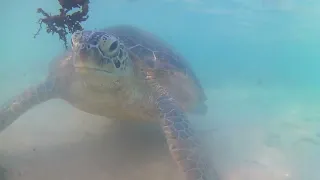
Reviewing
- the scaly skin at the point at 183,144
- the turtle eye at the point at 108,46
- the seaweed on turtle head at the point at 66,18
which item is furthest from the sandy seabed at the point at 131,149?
the seaweed on turtle head at the point at 66,18

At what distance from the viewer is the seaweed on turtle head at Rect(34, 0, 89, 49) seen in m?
4.96

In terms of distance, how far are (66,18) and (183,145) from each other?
2.59 meters

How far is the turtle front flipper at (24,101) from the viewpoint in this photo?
5.51m

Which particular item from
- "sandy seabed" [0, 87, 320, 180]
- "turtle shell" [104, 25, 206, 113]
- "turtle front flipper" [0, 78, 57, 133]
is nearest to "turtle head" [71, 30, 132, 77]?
"turtle shell" [104, 25, 206, 113]

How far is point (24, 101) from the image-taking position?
5.76 meters

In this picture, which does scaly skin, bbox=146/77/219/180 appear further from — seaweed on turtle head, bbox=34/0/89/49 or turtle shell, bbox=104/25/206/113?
seaweed on turtle head, bbox=34/0/89/49

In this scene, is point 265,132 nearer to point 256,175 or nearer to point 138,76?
point 256,175

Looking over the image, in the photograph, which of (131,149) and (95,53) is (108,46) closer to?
(95,53)

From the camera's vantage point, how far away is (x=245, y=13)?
95.3ft

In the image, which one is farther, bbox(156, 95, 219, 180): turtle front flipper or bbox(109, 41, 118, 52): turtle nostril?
bbox(109, 41, 118, 52): turtle nostril

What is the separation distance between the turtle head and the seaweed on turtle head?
102 centimetres

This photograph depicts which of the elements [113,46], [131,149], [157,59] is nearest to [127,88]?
[113,46]

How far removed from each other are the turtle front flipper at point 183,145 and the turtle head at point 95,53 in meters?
1.03

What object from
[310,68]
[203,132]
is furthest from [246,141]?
[310,68]
